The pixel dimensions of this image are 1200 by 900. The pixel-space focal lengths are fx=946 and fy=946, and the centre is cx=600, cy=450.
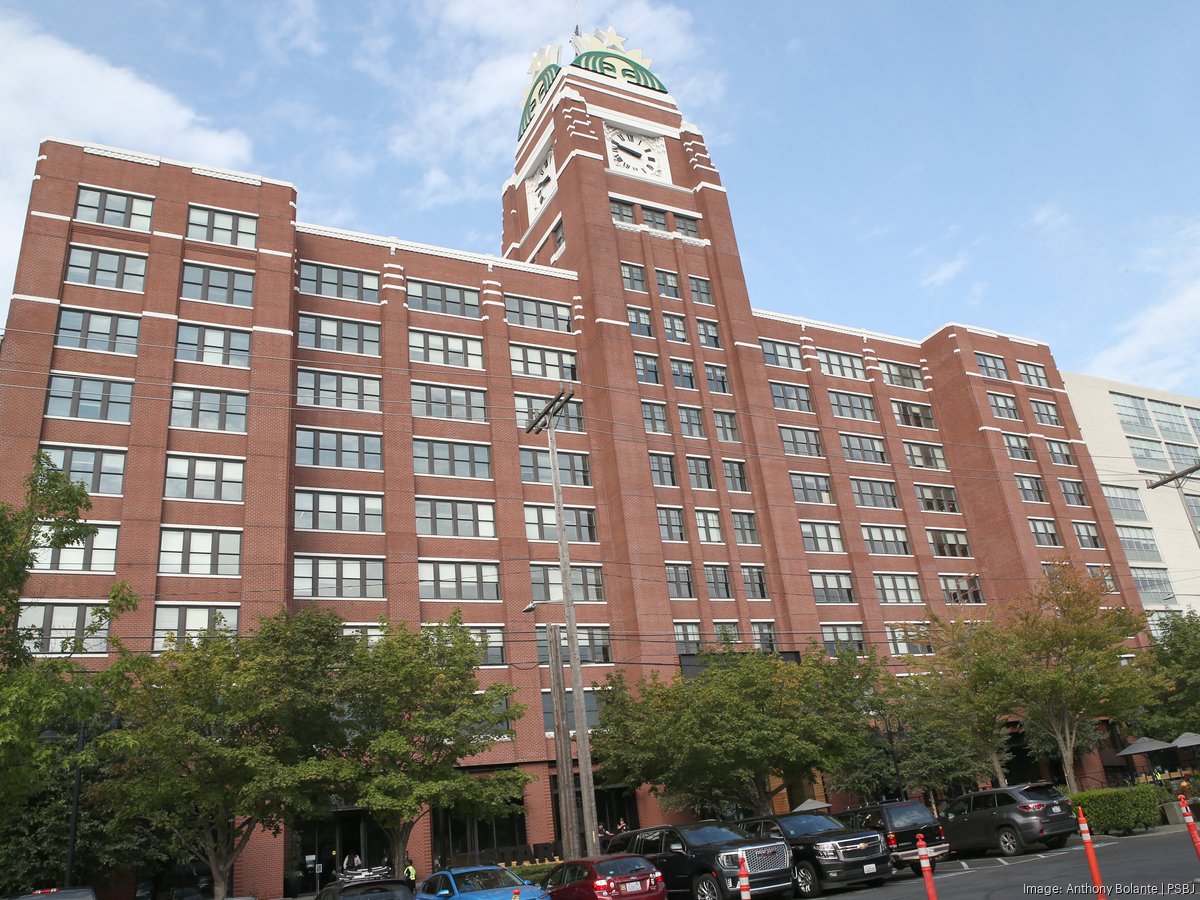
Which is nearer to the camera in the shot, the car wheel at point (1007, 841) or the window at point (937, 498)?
the car wheel at point (1007, 841)

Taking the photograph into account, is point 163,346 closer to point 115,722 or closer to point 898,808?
point 115,722

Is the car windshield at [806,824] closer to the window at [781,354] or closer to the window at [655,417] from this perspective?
the window at [655,417]

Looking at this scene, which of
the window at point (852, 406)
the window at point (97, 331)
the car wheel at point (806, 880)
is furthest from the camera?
the window at point (852, 406)

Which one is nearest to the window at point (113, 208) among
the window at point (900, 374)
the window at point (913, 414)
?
the window at point (900, 374)

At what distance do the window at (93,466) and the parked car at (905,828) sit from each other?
95.5ft

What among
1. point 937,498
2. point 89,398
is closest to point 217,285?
point 89,398

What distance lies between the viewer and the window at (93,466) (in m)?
35.8

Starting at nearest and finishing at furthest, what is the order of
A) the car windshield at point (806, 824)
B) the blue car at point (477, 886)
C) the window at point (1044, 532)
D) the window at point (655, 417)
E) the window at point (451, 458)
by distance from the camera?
the blue car at point (477, 886)
the car windshield at point (806, 824)
the window at point (451, 458)
the window at point (655, 417)
the window at point (1044, 532)

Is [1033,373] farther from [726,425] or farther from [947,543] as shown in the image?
[726,425]

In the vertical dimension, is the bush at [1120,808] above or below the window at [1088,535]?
below

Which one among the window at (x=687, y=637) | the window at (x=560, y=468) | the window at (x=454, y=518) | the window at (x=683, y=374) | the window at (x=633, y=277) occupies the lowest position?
the window at (x=687, y=637)

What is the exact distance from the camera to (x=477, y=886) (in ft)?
58.7

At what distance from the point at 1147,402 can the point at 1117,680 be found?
165ft

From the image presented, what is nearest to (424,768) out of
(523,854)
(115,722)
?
(115,722)
